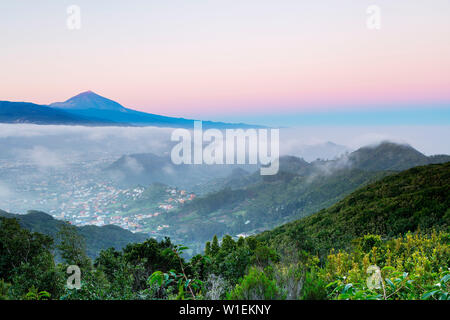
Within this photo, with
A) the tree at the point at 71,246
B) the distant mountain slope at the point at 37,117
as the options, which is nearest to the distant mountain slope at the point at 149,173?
the distant mountain slope at the point at 37,117

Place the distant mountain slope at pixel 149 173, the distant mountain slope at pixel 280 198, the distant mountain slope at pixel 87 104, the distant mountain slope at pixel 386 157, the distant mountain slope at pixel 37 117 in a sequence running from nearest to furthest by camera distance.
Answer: the distant mountain slope at pixel 37 117, the distant mountain slope at pixel 87 104, the distant mountain slope at pixel 280 198, the distant mountain slope at pixel 386 157, the distant mountain slope at pixel 149 173

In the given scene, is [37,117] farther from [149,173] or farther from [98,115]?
[149,173]

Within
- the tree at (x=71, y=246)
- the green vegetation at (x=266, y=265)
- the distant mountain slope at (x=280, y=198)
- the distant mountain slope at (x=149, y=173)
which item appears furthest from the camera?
the distant mountain slope at (x=149, y=173)

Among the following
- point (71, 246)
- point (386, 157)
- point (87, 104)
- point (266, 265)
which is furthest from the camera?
point (386, 157)

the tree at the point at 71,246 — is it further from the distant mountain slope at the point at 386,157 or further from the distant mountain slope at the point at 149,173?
the distant mountain slope at the point at 149,173

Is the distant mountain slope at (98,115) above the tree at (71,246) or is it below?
above

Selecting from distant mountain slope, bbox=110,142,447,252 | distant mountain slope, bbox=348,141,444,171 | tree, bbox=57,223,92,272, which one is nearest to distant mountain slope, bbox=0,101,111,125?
tree, bbox=57,223,92,272

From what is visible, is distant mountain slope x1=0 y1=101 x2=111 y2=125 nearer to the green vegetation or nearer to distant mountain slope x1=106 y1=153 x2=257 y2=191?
the green vegetation

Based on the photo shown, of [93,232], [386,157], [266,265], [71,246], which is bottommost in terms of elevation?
[93,232]

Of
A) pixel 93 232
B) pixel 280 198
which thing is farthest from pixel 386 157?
pixel 93 232

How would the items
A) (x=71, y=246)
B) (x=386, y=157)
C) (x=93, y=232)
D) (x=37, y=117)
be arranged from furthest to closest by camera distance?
(x=386, y=157) < (x=37, y=117) < (x=93, y=232) < (x=71, y=246)
